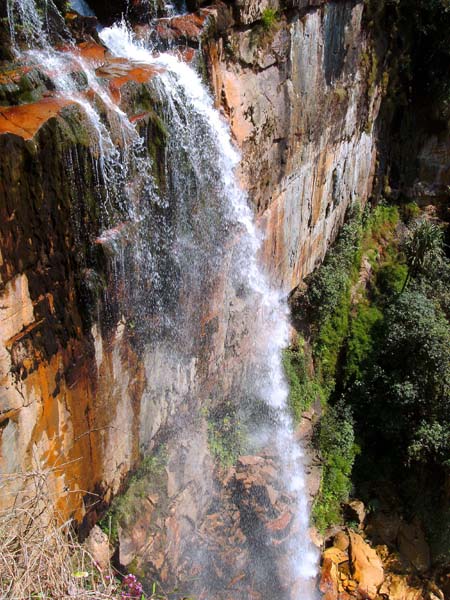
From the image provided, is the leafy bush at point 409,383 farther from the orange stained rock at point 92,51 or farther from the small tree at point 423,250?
the orange stained rock at point 92,51

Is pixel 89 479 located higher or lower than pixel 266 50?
lower

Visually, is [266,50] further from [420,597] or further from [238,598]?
[420,597]

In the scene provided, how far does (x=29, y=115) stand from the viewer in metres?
6.53

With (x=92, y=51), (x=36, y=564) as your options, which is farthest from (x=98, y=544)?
(x=92, y=51)

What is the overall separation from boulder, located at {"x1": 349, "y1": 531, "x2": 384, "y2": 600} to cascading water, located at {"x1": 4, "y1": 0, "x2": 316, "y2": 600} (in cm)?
116

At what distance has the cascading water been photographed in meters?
7.61

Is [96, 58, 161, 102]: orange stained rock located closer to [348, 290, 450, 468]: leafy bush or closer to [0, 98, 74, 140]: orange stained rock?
[0, 98, 74, 140]: orange stained rock

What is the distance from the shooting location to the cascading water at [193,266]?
7.61 metres

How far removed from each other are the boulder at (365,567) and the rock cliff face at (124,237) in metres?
2.16

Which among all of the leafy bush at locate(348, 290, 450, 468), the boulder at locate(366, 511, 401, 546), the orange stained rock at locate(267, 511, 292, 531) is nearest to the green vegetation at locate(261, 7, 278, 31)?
the leafy bush at locate(348, 290, 450, 468)

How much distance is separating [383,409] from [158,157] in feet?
29.8

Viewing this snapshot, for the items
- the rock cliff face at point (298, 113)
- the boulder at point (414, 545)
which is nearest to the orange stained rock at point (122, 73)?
the rock cliff face at point (298, 113)

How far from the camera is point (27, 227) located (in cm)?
642

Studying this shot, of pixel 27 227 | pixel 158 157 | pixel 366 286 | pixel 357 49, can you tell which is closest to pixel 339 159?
Result: pixel 357 49
